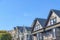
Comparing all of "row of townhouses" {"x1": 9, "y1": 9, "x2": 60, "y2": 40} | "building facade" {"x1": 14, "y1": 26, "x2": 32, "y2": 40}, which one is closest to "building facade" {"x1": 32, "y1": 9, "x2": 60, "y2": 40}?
"row of townhouses" {"x1": 9, "y1": 9, "x2": 60, "y2": 40}

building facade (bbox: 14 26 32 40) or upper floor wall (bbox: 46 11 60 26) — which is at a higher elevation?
upper floor wall (bbox: 46 11 60 26)

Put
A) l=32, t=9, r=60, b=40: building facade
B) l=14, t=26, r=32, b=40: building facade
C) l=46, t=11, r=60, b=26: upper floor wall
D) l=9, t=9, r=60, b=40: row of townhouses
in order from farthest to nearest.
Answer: l=14, t=26, r=32, b=40: building facade → l=46, t=11, r=60, b=26: upper floor wall → l=9, t=9, r=60, b=40: row of townhouses → l=32, t=9, r=60, b=40: building facade

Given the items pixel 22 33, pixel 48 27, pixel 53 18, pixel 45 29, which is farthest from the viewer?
pixel 22 33

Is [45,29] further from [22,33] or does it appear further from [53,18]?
[22,33]

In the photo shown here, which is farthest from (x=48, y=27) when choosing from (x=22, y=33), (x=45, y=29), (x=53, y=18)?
(x=22, y=33)

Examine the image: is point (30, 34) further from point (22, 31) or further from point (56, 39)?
point (56, 39)

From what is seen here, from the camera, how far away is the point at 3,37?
62.3 metres

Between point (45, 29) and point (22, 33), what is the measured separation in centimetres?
1679

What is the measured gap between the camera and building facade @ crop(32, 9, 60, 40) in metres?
38.7

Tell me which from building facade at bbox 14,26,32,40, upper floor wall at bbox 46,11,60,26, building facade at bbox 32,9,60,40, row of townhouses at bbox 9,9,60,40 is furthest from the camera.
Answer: building facade at bbox 14,26,32,40

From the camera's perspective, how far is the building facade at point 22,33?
54.9m

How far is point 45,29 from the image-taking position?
43094mm

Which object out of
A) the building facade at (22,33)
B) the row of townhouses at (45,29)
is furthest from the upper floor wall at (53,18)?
the building facade at (22,33)

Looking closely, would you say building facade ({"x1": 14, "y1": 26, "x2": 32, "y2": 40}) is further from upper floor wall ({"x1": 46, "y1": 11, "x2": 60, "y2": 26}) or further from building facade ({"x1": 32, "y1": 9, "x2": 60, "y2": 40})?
upper floor wall ({"x1": 46, "y1": 11, "x2": 60, "y2": 26})
